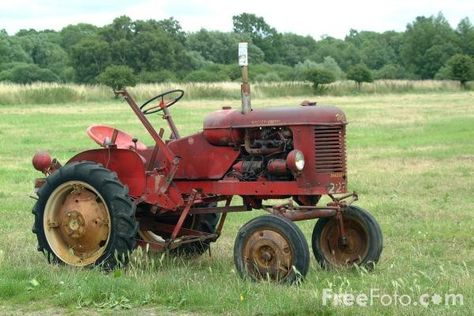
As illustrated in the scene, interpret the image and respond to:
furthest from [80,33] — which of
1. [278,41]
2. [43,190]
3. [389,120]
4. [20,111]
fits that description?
[43,190]

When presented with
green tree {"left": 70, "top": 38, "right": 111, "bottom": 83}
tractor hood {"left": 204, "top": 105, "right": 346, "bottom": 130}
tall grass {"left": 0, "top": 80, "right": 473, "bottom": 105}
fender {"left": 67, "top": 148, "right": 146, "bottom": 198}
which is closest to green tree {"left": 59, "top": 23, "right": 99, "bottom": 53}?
→ green tree {"left": 70, "top": 38, "right": 111, "bottom": 83}

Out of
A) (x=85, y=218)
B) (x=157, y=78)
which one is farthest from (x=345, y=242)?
(x=157, y=78)

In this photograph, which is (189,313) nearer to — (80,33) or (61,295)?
(61,295)

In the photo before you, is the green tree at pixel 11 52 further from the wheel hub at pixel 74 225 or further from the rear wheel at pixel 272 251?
the rear wheel at pixel 272 251

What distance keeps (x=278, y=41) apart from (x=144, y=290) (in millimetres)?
108683

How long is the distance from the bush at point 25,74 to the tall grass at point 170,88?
3111cm

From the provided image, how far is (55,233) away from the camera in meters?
7.42

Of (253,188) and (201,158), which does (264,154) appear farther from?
(201,158)

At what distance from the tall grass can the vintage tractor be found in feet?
117

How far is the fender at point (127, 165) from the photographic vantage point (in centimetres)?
746

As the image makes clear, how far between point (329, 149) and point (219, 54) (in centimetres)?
9091

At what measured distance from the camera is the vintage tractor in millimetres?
6777

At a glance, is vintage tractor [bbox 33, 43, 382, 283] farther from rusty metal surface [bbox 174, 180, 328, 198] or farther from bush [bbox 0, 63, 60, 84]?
bush [bbox 0, 63, 60, 84]

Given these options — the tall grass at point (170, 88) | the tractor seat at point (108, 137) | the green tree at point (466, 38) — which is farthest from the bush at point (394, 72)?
the tractor seat at point (108, 137)
